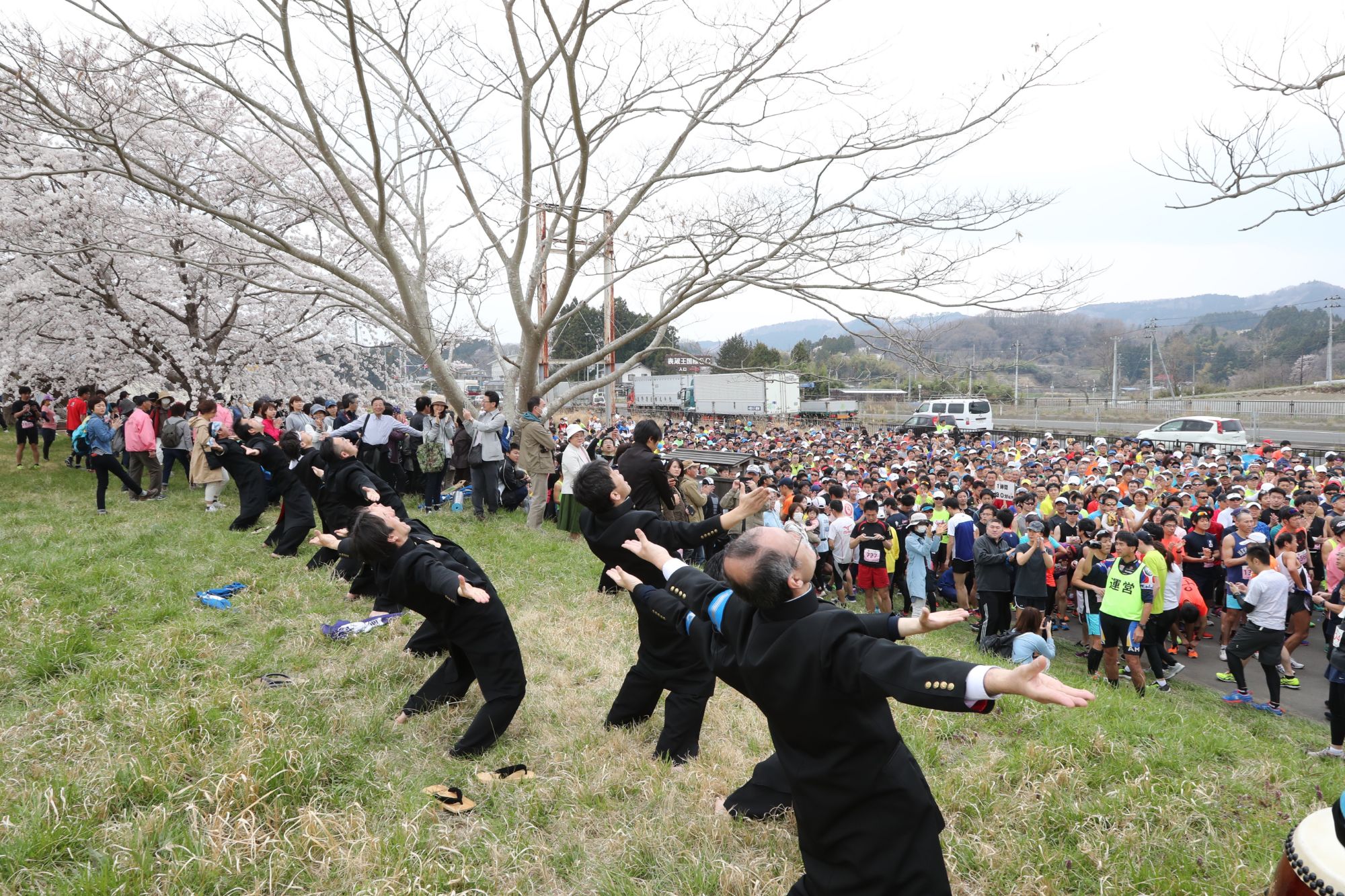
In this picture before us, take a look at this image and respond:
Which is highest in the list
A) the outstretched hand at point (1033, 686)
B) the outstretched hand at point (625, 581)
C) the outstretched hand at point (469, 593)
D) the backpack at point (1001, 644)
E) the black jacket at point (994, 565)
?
the outstretched hand at point (1033, 686)

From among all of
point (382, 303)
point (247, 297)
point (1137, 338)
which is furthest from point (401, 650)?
point (1137, 338)

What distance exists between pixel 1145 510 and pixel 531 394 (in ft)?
29.7

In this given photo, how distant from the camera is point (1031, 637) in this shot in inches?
229

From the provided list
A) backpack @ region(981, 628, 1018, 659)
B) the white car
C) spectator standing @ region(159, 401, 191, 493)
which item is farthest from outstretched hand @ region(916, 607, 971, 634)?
the white car

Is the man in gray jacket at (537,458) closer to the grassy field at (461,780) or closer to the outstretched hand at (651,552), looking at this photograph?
the grassy field at (461,780)

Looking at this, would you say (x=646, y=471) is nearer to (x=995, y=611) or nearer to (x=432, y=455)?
(x=995, y=611)

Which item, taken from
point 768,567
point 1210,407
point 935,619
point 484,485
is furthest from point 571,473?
point 1210,407

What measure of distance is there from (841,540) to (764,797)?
22.6 feet

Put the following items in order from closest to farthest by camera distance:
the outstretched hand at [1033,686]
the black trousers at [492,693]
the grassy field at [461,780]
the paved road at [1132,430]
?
the outstretched hand at [1033,686], the grassy field at [461,780], the black trousers at [492,693], the paved road at [1132,430]

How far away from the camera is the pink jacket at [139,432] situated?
A: 417 inches

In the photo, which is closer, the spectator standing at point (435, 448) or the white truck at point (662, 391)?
the spectator standing at point (435, 448)

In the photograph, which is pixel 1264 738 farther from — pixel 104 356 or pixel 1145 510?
pixel 104 356

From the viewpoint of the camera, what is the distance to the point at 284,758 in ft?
12.0

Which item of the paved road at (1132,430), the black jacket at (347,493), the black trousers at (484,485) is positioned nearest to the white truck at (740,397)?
the paved road at (1132,430)
